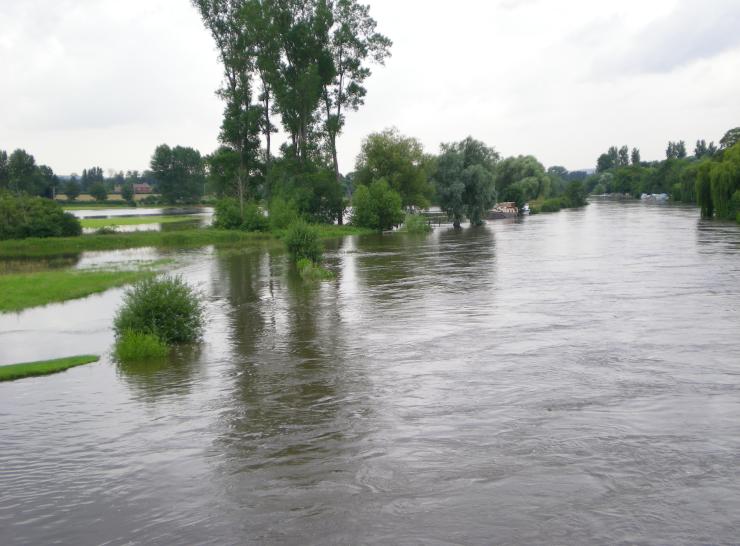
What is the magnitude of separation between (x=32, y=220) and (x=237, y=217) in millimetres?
20219

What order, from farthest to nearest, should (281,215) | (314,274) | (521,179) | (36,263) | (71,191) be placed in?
(71,191)
(521,179)
(281,215)
(36,263)
(314,274)

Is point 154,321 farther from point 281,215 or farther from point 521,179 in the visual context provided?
point 521,179

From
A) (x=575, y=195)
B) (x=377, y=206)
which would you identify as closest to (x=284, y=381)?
(x=377, y=206)

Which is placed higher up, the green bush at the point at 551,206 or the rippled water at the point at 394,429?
the green bush at the point at 551,206

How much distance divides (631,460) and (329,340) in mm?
12170

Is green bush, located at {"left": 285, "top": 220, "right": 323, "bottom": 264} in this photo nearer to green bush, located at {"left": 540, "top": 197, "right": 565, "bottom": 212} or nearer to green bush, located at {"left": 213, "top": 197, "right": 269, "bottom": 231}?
green bush, located at {"left": 213, "top": 197, "right": 269, "bottom": 231}

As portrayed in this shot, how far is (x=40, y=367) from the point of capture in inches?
744

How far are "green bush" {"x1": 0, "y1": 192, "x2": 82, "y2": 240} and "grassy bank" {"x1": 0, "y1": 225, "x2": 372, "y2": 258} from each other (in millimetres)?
1916

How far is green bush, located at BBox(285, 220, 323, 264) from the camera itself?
145 ft

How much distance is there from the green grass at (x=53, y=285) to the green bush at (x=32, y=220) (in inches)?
817

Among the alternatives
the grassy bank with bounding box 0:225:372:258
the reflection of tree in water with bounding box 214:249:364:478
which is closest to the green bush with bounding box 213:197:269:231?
the grassy bank with bounding box 0:225:372:258

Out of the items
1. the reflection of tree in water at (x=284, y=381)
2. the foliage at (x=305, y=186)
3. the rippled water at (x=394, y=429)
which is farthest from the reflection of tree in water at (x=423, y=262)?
the foliage at (x=305, y=186)

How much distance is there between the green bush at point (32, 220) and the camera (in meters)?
59.9

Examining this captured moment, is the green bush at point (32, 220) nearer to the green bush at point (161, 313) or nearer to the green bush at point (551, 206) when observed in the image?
the green bush at point (161, 313)
